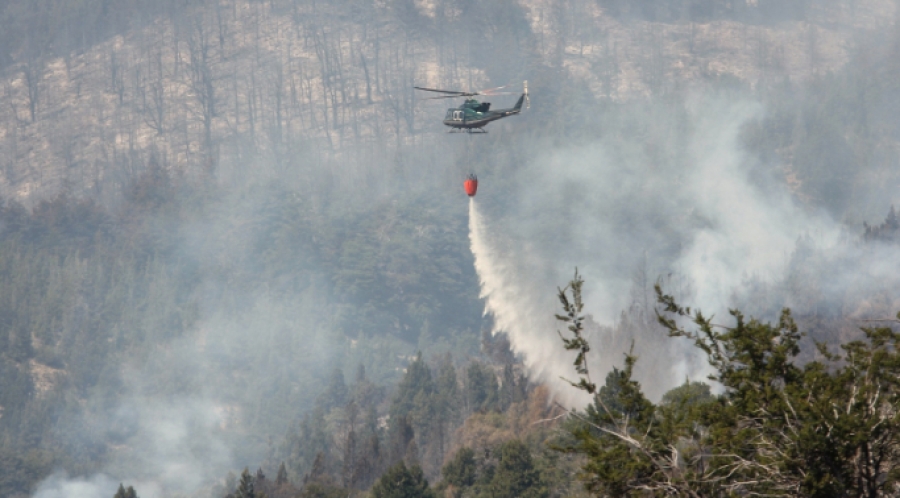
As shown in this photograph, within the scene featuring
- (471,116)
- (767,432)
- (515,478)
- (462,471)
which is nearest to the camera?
(767,432)

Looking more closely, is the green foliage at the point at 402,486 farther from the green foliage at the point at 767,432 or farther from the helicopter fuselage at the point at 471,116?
the green foliage at the point at 767,432

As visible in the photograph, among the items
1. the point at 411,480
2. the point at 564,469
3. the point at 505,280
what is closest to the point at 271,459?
the point at 505,280

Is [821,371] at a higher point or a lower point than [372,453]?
higher

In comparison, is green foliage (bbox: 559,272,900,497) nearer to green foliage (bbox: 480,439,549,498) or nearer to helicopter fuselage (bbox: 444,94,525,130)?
helicopter fuselage (bbox: 444,94,525,130)

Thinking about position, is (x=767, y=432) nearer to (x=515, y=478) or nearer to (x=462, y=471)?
(x=515, y=478)

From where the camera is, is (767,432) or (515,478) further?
(515,478)

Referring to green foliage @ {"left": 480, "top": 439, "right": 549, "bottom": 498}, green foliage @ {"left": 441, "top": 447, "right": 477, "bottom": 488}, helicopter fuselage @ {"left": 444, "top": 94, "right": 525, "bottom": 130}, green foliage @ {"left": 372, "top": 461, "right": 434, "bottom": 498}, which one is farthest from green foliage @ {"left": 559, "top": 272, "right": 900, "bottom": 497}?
green foliage @ {"left": 441, "top": 447, "right": 477, "bottom": 488}

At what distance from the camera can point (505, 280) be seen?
181750mm

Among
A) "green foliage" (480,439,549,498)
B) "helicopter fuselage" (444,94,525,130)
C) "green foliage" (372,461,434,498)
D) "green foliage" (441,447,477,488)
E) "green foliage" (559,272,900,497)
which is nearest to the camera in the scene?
"green foliage" (559,272,900,497)

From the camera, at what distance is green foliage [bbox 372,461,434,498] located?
103m

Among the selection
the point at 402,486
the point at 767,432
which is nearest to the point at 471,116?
the point at 402,486

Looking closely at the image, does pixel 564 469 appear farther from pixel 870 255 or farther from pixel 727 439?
pixel 870 255

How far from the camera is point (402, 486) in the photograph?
340 ft

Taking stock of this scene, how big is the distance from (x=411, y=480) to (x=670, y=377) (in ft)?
206
